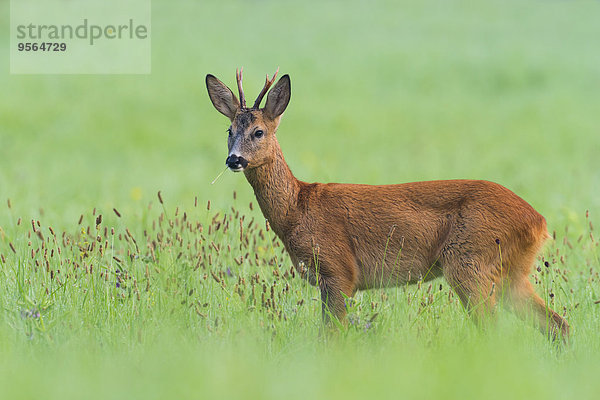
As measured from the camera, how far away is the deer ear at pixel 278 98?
5.62m

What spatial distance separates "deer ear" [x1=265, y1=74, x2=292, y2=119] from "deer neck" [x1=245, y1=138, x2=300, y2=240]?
0.24 metres

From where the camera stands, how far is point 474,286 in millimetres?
Result: 5094

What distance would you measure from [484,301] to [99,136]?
43.2ft

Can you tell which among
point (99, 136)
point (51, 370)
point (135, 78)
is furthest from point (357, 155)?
point (51, 370)

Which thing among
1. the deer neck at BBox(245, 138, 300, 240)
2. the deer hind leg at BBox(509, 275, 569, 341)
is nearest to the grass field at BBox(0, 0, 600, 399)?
the deer hind leg at BBox(509, 275, 569, 341)

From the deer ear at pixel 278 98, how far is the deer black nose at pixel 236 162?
477 millimetres

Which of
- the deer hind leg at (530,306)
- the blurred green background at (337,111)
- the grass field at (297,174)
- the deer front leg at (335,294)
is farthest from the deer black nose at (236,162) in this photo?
the blurred green background at (337,111)

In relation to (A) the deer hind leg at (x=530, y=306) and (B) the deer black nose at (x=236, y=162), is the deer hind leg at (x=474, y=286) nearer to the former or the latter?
(A) the deer hind leg at (x=530, y=306)

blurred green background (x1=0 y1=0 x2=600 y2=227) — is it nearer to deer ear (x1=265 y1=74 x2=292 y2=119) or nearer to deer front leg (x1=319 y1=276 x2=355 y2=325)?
deer ear (x1=265 y1=74 x2=292 y2=119)

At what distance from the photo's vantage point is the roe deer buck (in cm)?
514

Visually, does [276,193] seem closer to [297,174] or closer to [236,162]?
[236,162]

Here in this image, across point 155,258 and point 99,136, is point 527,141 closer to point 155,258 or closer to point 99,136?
point 99,136

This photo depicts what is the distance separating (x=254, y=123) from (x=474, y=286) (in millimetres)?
1800

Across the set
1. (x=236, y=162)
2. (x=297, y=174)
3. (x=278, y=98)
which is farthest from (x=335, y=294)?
(x=297, y=174)
